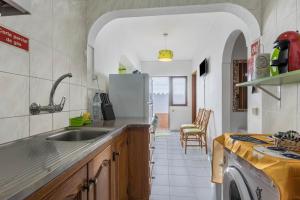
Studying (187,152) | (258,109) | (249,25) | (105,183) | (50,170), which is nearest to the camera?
(50,170)

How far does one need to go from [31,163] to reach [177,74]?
250 inches

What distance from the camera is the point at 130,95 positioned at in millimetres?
2904

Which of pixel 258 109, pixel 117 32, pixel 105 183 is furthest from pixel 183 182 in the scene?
pixel 117 32

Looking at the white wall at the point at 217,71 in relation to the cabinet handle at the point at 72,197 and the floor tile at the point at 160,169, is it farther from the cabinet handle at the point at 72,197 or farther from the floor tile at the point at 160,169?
the cabinet handle at the point at 72,197

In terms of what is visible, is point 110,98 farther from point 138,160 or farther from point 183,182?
point 183,182

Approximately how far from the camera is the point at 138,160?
2.04 metres

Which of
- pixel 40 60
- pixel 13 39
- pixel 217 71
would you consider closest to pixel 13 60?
pixel 13 39

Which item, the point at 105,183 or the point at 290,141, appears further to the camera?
the point at 105,183

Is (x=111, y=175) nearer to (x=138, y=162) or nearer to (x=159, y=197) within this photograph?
(x=138, y=162)

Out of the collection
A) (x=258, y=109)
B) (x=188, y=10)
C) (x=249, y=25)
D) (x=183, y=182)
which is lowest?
(x=183, y=182)

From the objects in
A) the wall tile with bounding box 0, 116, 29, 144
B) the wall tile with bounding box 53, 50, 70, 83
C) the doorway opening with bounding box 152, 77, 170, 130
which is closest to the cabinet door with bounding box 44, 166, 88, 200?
the wall tile with bounding box 0, 116, 29, 144

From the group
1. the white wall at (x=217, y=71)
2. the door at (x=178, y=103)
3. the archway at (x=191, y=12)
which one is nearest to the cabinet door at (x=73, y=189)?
the archway at (x=191, y=12)

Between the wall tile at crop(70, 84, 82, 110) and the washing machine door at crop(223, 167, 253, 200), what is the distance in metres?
1.46

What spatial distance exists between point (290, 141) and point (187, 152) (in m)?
3.32
